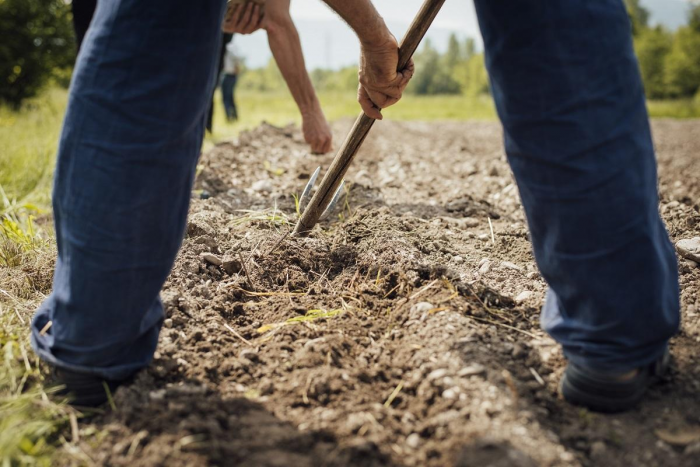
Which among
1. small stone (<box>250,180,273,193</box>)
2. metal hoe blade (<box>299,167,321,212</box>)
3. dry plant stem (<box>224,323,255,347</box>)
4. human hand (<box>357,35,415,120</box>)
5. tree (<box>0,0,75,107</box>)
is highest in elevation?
tree (<box>0,0,75,107</box>)

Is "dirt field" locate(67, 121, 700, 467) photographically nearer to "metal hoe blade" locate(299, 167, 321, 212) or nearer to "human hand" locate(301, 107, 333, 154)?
"metal hoe blade" locate(299, 167, 321, 212)

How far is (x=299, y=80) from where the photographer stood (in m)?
3.52

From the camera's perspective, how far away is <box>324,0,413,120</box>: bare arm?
187 centimetres

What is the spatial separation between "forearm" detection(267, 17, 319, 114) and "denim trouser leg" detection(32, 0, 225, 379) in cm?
218

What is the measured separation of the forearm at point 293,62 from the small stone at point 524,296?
1.96 metres

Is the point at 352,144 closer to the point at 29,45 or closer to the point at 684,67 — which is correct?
the point at 29,45

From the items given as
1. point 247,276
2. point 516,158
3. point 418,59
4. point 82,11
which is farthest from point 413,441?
point 418,59

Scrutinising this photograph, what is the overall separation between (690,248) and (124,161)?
91.0 inches

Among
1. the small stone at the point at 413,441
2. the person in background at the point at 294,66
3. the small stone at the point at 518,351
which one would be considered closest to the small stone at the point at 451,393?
the small stone at the point at 413,441

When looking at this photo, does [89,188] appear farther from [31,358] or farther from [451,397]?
[451,397]

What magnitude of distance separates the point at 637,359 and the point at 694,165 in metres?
4.59

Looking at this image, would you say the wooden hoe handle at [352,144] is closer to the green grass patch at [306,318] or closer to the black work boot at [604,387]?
the green grass patch at [306,318]

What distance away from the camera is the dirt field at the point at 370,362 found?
125cm

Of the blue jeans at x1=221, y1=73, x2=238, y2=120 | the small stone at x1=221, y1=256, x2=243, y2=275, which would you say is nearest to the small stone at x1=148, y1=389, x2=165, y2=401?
the small stone at x1=221, y1=256, x2=243, y2=275
